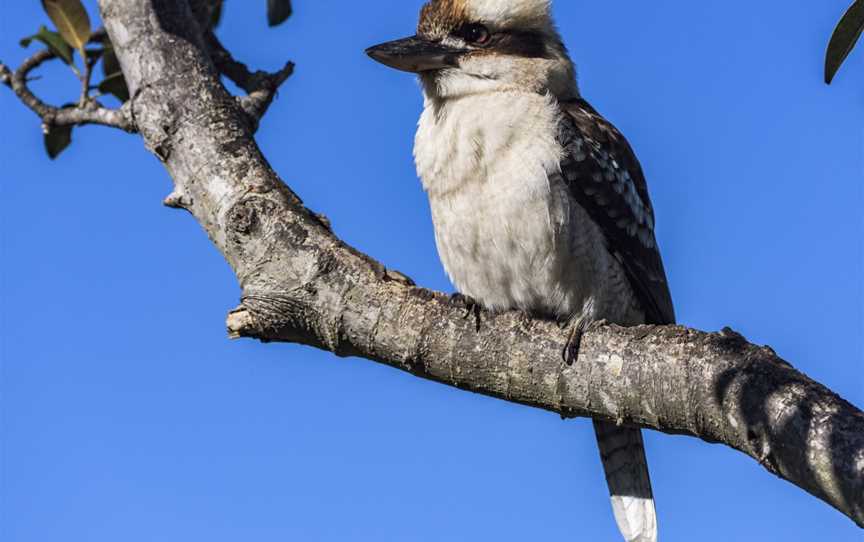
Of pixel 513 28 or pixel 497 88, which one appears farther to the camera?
pixel 513 28

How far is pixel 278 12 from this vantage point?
4.57 m

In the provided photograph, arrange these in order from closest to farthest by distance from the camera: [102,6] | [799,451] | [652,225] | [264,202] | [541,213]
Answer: [799,451] → [264,202] → [541,213] → [102,6] → [652,225]

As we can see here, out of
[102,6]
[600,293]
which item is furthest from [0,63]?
[600,293]

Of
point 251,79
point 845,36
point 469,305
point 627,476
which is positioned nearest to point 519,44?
point 251,79

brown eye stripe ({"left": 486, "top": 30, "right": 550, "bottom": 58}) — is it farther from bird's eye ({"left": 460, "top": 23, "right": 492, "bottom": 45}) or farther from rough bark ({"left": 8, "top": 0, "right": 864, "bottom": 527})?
rough bark ({"left": 8, "top": 0, "right": 864, "bottom": 527})

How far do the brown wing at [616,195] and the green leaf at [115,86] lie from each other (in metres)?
1.75

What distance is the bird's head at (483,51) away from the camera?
382 cm

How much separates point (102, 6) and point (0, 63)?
1.45ft

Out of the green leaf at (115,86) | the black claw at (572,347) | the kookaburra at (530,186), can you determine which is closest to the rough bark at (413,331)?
the black claw at (572,347)

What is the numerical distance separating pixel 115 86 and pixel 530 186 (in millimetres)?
1801

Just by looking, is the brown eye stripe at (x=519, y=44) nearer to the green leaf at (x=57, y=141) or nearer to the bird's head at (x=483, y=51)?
the bird's head at (x=483, y=51)

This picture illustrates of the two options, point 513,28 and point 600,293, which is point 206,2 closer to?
point 513,28

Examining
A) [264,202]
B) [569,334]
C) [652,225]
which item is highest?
[652,225]

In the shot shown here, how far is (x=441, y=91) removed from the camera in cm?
384
